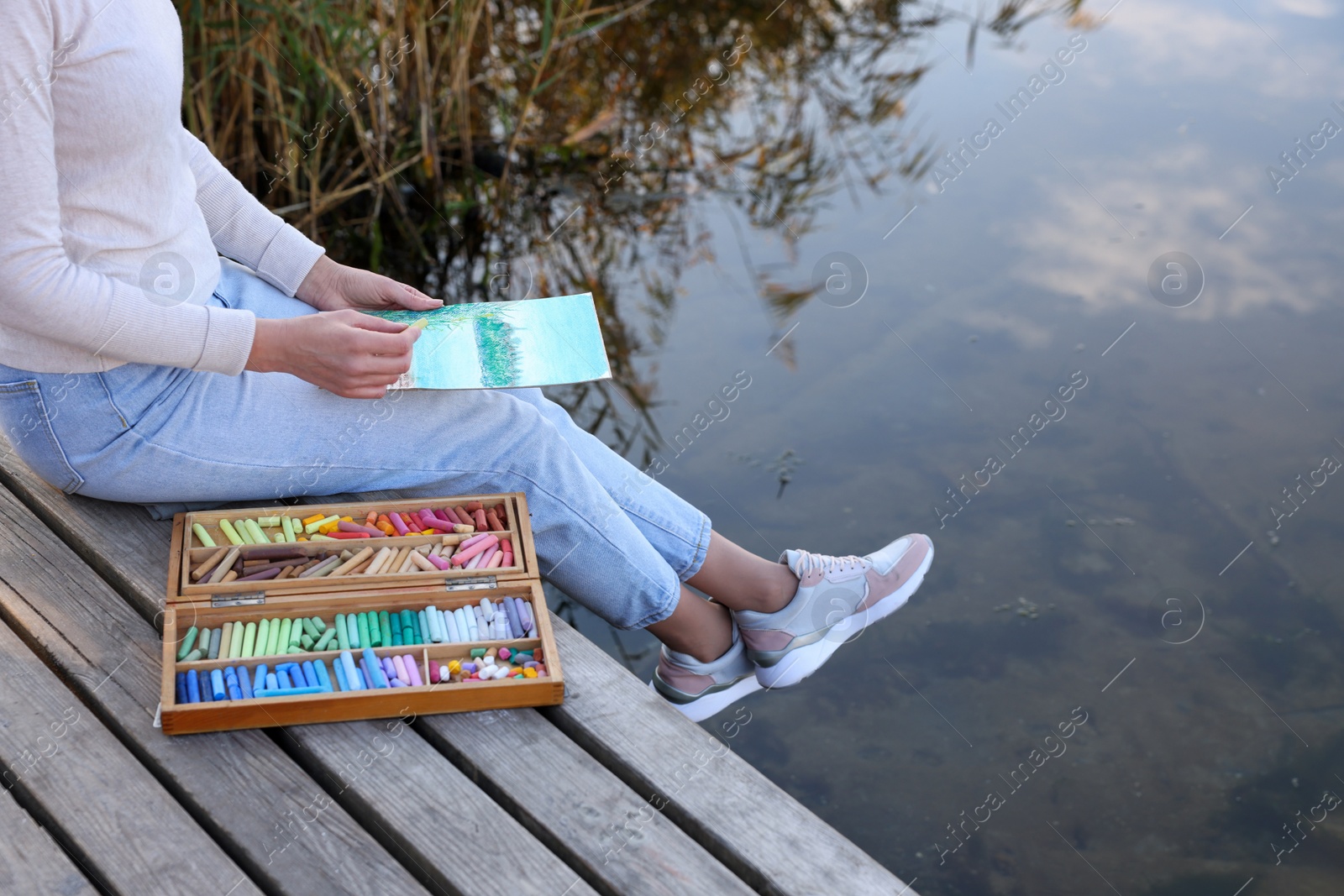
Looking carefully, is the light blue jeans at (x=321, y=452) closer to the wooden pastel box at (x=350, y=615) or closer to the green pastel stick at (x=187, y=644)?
the wooden pastel box at (x=350, y=615)

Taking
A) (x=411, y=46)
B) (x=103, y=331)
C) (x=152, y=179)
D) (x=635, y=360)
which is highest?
(x=152, y=179)

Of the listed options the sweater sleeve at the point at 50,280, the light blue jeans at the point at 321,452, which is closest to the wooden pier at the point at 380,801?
the light blue jeans at the point at 321,452

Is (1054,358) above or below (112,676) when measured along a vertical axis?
below

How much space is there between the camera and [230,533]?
5.15ft

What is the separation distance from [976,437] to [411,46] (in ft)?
6.30

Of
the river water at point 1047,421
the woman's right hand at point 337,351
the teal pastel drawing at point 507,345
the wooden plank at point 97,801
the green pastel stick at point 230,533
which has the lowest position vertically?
the river water at point 1047,421

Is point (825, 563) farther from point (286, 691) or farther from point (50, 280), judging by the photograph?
point (50, 280)

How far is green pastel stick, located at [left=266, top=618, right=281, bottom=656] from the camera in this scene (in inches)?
56.4

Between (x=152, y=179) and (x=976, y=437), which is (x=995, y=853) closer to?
(x=976, y=437)

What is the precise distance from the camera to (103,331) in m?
1.37

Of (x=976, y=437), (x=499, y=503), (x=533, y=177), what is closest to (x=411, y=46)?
(x=533, y=177)

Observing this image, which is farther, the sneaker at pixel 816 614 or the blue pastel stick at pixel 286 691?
the sneaker at pixel 816 614

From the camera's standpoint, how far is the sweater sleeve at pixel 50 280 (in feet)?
4.04

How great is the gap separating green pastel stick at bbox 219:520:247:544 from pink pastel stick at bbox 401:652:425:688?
299 millimetres
